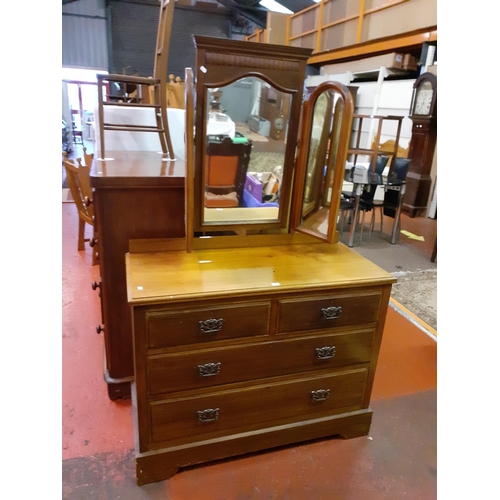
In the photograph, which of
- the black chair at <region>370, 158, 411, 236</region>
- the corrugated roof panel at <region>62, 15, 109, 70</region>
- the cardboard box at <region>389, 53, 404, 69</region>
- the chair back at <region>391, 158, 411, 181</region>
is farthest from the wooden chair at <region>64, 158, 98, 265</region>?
the corrugated roof panel at <region>62, 15, 109, 70</region>

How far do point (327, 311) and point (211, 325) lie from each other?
0.47 metres

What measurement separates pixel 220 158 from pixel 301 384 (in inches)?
40.1

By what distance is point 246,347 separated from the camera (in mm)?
1499

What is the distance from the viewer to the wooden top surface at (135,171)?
1.56 m

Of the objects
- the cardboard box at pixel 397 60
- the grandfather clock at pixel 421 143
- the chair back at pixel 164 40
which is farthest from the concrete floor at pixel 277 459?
the cardboard box at pixel 397 60

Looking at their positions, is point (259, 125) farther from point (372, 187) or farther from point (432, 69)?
point (432, 69)

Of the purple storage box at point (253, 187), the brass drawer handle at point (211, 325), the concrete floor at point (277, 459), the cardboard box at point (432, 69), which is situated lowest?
the concrete floor at point (277, 459)

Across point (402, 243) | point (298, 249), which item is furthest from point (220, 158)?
point (402, 243)

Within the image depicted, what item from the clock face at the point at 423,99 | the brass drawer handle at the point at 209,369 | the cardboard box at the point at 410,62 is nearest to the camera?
the brass drawer handle at the point at 209,369

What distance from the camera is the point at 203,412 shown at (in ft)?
5.06

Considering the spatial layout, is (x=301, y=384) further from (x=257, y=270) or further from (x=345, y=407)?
(x=257, y=270)

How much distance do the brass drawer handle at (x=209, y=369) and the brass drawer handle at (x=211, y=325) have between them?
15 cm

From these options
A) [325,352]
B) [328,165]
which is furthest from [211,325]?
[328,165]

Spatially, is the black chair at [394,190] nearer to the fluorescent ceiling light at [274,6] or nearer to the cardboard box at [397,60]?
the cardboard box at [397,60]
